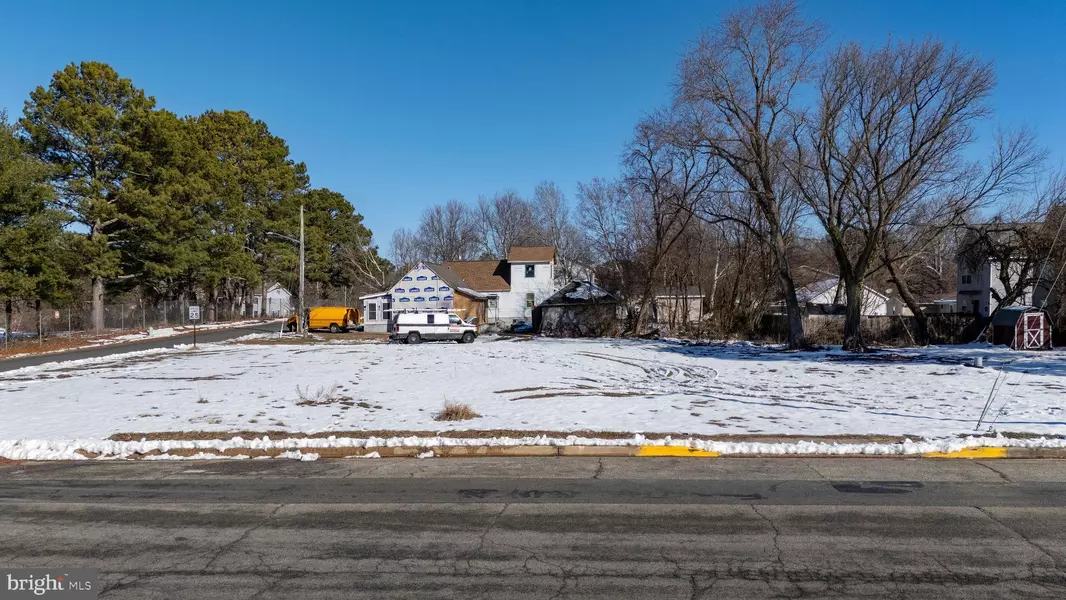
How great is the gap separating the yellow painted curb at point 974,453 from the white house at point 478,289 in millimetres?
43723

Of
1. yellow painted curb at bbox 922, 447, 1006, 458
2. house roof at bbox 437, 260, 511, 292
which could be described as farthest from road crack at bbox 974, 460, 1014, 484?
house roof at bbox 437, 260, 511, 292

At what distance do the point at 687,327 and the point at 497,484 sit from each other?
36.0 meters

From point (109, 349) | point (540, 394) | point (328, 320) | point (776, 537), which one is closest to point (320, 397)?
point (540, 394)

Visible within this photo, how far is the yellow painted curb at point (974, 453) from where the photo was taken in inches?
361

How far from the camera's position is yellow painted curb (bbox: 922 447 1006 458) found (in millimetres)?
9164

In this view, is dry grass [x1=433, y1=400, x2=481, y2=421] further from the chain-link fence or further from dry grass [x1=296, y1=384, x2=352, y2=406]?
the chain-link fence

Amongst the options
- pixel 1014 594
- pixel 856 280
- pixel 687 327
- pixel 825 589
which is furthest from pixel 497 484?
pixel 687 327

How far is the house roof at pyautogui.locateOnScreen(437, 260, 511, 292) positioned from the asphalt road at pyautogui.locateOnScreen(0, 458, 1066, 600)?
47.4 metres

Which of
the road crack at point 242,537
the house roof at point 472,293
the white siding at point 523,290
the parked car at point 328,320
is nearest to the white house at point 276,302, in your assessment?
the parked car at point 328,320

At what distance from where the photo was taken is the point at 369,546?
5734 mm

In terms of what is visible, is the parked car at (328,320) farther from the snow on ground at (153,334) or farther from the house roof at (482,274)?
the house roof at (482,274)

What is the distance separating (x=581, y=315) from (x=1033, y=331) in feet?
85.2

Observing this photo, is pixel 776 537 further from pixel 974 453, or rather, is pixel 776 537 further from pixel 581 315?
pixel 581 315

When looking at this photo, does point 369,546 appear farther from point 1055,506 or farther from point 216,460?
point 1055,506
